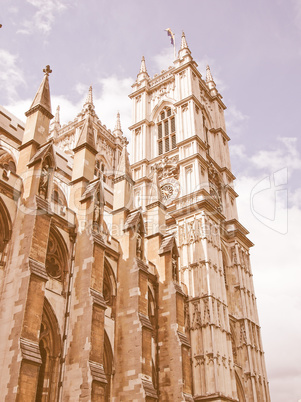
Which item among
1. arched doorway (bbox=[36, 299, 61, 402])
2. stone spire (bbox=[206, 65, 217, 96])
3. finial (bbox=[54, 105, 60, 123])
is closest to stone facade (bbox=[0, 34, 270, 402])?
arched doorway (bbox=[36, 299, 61, 402])

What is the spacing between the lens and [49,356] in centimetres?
1714

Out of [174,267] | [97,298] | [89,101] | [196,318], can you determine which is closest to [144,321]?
[97,298]

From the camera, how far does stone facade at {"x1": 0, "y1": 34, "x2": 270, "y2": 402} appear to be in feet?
54.0

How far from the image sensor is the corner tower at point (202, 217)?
2562 cm

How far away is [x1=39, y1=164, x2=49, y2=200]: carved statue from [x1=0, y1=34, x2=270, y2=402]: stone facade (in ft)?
0.15

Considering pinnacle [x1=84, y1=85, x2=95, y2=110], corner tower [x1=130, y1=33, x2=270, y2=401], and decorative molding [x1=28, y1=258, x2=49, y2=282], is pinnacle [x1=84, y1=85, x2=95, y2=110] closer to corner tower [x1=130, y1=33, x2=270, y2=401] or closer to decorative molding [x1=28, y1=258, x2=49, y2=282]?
corner tower [x1=130, y1=33, x2=270, y2=401]

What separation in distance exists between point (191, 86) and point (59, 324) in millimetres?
25564

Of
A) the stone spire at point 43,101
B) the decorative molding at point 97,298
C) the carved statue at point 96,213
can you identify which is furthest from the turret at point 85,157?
the decorative molding at point 97,298

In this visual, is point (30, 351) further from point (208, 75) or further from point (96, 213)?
point (208, 75)

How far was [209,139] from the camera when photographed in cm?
3850

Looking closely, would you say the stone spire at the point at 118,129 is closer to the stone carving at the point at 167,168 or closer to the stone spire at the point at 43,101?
the stone carving at the point at 167,168

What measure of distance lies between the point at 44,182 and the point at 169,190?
16.2 metres

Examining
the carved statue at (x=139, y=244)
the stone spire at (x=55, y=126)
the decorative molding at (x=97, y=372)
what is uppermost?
the stone spire at (x=55, y=126)

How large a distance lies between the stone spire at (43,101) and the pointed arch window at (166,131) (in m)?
15.6
